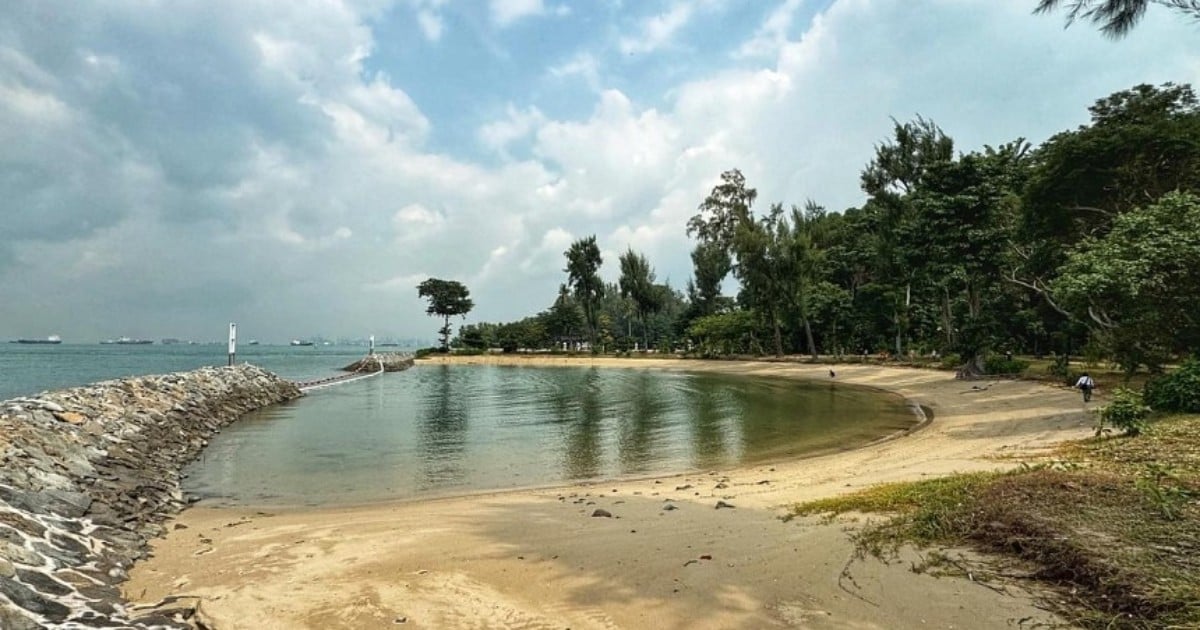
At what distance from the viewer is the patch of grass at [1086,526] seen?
4.09 meters

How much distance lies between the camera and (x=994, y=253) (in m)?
30.4

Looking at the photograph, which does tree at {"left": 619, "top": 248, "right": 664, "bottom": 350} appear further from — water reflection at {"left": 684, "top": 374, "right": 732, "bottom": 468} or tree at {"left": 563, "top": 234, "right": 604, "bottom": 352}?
water reflection at {"left": 684, "top": 374, "right": 732, "bottom": 468}

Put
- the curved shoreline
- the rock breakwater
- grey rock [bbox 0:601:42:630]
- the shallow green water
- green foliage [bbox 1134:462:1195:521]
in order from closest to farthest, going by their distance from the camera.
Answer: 1. grey rock [bbox 0:601:42:630]
2. green foliage [bbox 1134:462:1195:521]
3. the curved shoreline
4. the shallow green water
5. the rock breakwater

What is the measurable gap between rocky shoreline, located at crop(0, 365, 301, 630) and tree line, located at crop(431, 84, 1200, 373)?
20754mm

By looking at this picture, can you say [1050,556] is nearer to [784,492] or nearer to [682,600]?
[682,600]

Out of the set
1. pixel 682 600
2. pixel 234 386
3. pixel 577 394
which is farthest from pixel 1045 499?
pixel 234 386

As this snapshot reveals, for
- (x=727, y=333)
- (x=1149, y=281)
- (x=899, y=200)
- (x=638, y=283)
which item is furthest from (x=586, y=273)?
(x=1149, y=281)

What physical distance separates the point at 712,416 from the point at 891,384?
16212mm

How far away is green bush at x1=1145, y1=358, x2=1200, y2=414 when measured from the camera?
12.7 metres

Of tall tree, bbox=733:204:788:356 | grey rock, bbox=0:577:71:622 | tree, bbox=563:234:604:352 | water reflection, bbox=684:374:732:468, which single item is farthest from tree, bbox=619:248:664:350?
grey rock, bbox=0:577:71:622

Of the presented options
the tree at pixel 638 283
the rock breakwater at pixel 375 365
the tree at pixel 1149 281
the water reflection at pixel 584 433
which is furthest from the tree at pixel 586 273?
the tree at pixel 1149 281

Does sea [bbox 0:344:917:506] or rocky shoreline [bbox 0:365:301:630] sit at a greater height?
rocky shoreline [bbox 0:365:301:630]

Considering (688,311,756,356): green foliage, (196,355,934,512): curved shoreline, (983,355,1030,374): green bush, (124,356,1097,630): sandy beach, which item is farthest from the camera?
(688,311,756,356): green foliage

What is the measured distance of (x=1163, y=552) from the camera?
177 inches
